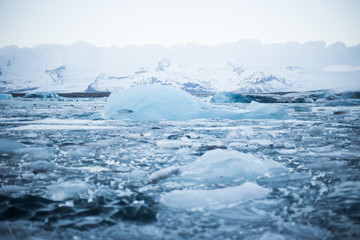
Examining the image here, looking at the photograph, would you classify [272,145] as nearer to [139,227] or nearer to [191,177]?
[191,177]

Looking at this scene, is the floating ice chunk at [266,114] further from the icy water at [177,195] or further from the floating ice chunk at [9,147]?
the floating ice chunk at [9,147]

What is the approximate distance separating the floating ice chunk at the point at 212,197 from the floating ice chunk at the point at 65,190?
0.53 m

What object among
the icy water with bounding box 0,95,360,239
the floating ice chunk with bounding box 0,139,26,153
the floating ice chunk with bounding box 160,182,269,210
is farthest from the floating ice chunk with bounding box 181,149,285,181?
the floating ice chunk with bounding box 0,139,26,153

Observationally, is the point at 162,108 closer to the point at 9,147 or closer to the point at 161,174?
the point at 9,147

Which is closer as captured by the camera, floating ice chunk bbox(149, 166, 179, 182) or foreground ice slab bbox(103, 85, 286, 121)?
floating ice chunk bbox(149, 166, 179, 182)

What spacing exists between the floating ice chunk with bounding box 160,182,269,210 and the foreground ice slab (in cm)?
528

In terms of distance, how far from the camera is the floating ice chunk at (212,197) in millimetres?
1480

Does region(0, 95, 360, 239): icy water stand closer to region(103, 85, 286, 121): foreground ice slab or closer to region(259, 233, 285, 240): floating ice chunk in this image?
region(259, 233, 285, 240): floating ice chunk

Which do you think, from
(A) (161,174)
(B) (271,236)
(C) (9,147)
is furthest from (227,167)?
(C) (9,147)

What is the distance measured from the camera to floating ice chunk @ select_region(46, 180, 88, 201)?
1562 mm

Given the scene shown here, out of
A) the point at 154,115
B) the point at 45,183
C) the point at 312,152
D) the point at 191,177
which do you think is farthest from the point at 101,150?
the point at 154,115

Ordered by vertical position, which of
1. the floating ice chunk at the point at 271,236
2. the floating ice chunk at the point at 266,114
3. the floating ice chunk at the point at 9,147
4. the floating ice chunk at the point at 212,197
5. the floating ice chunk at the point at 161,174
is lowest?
the floating ice chunk at the point at 271,236

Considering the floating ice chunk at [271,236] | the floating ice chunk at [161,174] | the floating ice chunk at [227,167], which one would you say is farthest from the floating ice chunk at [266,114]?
the floating ice chunk at [271,236]

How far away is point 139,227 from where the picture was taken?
48.6 inches
